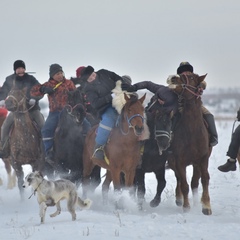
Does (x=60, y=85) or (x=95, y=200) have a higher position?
(x=60, y=85)

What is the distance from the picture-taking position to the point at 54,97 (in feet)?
42.5

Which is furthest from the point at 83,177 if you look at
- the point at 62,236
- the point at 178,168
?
the point at 62,236

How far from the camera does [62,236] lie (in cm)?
864

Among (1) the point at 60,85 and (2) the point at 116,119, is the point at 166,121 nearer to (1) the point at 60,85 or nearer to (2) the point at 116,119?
(2) the point at 116,119

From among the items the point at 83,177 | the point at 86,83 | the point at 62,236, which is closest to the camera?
the point at 62,236

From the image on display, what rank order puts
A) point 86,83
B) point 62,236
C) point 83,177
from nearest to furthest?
point 62,236 < point 86,83 < point 83,177

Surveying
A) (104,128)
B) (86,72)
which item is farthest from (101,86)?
(86,72)

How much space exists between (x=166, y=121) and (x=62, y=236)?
359cm

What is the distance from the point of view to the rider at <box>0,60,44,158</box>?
45.0 ft

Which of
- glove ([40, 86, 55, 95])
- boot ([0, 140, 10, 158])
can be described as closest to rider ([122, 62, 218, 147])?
glove ([40, 86, 55, 95])

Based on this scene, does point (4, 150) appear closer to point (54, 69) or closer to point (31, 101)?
point (31, 101)

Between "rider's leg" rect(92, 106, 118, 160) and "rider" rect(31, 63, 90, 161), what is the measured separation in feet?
4.22

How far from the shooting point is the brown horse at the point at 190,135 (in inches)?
441

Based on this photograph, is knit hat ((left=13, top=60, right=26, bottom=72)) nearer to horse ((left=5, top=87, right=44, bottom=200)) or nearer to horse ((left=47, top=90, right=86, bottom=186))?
horse ((left=5, top=87, right=44, bottom=200))
